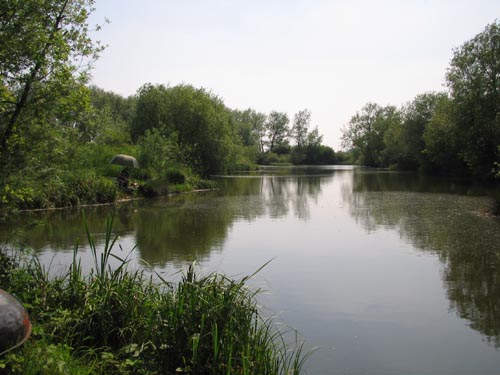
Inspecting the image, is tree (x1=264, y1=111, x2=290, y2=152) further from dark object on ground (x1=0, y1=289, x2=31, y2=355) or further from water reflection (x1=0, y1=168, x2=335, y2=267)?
dark object on ground (x1=0, y1=289, x2=31, y2=355)

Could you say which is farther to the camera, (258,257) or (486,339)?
(258,257)

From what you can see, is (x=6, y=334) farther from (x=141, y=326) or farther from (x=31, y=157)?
(x=31, y=157)

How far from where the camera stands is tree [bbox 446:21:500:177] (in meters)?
35.0

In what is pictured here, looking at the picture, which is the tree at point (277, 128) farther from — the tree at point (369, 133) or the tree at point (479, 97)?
the tree at point (479, 97)

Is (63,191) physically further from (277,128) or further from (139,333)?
(277,128)

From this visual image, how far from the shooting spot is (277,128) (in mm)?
111312

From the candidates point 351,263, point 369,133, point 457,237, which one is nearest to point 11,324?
point 351,263

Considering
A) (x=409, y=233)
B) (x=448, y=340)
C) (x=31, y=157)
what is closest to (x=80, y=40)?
(x=31, y=157)

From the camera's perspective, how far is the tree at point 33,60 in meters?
6.06

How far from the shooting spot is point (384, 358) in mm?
5867

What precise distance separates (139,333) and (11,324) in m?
1.45

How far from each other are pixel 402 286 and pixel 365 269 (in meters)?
1.34

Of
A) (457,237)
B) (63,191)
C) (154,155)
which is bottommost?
(457,237)

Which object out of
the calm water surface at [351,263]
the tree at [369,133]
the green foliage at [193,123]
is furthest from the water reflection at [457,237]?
the tree at [369,133]
